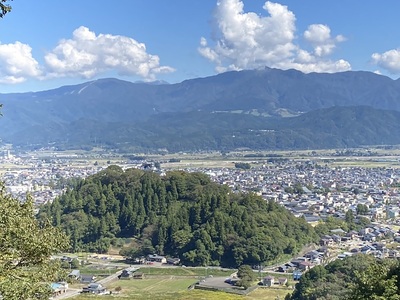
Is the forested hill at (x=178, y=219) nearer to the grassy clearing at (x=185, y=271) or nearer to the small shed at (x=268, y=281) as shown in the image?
the grassy clearing at (x=185, y=271)

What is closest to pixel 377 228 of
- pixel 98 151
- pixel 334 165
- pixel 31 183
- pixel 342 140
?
pixel 31 183

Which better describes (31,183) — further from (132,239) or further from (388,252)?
(388,252)

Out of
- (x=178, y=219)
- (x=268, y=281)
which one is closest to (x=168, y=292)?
(x=268, y=281)

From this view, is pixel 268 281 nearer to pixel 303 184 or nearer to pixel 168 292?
pixel 168 292

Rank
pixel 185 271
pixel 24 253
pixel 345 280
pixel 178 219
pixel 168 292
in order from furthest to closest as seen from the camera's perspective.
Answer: pixel 178 219
pixel 185 271
pixel 168 292
pixel 345 280
pixel 24 253

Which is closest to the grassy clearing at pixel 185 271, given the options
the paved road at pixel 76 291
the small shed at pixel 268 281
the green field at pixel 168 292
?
the green field at pixel 168 292

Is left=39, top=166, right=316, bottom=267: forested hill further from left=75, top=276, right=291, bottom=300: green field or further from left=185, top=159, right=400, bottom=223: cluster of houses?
left=185, top=159, right=400, bottom=223: cluster of houses
